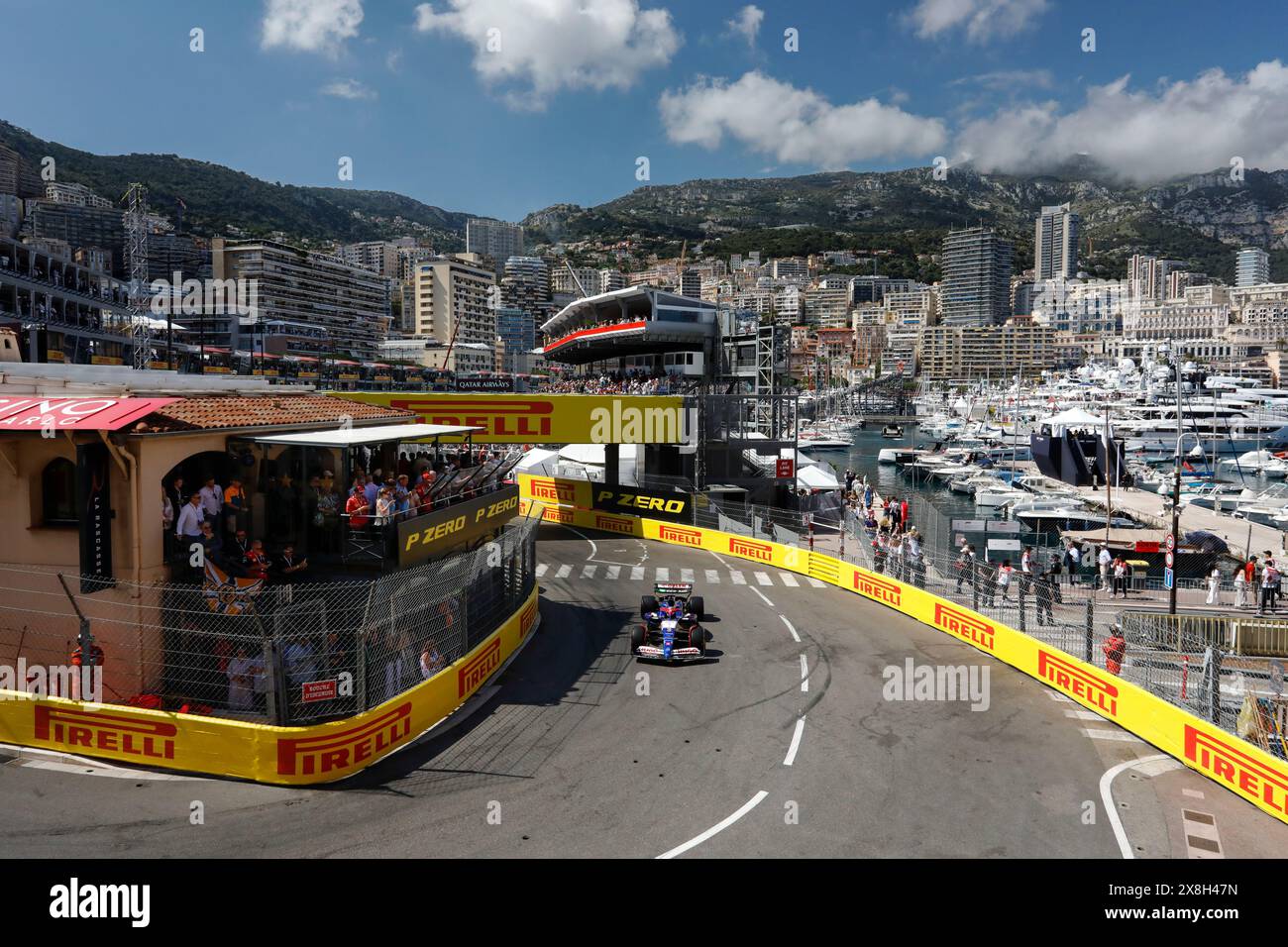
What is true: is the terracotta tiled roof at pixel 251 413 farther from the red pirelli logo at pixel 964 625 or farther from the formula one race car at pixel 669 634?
the red pirelli logo at pixel 964 625

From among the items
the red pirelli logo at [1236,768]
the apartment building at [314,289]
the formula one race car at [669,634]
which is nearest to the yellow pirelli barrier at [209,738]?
the formula one race car at [669,634]

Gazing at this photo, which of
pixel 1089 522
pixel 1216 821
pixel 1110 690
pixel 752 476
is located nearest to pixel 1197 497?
pixel 1089 522

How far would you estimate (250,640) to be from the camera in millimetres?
10484

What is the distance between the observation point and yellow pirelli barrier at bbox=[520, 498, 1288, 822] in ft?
34.8

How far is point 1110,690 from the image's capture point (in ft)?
44.9

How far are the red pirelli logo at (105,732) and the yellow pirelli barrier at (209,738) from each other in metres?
0.01

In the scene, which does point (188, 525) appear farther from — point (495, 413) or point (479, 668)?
point (495, 413)

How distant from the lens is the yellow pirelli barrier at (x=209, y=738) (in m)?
10.2

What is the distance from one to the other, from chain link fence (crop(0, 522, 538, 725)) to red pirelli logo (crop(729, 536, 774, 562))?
16641mm

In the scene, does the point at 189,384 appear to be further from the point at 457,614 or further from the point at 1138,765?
the point at 1138,765

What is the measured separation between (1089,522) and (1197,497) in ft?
60.9

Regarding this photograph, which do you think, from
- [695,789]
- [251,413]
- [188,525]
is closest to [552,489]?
[251,413]

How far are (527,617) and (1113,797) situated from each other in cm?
1174

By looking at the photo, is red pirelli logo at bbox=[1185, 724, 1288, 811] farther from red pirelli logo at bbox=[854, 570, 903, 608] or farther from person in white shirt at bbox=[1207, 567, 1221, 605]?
person in white shirt at bbox=[1207, 567, 1221, 605]
